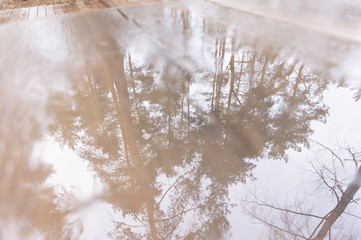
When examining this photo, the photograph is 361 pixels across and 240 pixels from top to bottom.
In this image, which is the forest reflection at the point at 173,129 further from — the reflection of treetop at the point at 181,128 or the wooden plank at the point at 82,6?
the wooden plank at the point at 82,6

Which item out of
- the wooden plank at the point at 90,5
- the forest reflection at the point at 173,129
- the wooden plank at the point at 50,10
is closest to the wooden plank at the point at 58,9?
the wooden plank at the point at 50,10

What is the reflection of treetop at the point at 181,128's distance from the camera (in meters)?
0.99

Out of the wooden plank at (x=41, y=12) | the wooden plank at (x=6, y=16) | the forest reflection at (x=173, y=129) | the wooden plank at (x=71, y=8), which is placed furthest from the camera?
the wooden plank at (x=71, y=8)

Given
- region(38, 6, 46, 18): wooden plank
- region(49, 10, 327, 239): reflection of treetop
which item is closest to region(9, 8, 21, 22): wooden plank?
region(38, 6, 46, 18): wooden plank

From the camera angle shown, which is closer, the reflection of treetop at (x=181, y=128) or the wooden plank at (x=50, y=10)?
the reflection of treetop at (x=181, y=128)

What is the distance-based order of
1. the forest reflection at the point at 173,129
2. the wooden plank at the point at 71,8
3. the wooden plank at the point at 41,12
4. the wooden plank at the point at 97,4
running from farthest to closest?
the wooden plank at the point at 97,4 → the wooden plank at the point at 71,8 → the wooden plank at the point at 41,12 → the forest reflection at the point at 173,129

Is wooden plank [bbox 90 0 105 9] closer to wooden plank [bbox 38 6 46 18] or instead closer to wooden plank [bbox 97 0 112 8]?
wooden plank [bbox 97 0 112 8]

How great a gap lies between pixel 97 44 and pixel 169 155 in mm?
1609

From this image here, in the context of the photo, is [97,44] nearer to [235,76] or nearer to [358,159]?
[235,76]

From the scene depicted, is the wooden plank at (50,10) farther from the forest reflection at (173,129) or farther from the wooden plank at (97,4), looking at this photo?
the forest reflection at (173,129)

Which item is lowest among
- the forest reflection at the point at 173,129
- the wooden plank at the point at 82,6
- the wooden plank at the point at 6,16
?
the forest reflection at the point at 173,129

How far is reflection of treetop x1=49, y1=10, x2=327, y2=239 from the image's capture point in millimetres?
993

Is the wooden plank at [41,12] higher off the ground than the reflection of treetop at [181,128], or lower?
higher

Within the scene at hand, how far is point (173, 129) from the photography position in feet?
4.44
